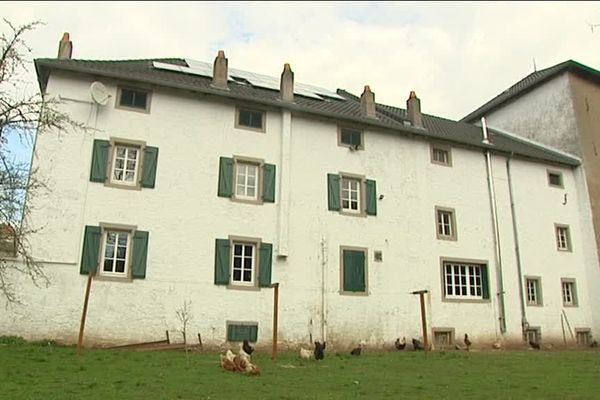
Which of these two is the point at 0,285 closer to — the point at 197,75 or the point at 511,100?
the point at 197,75

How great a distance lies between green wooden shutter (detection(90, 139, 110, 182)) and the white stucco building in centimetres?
4

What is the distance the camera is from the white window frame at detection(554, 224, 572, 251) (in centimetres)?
2448

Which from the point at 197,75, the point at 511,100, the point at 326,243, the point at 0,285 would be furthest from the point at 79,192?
the point at 511,100

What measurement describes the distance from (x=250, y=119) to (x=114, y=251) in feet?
21.8

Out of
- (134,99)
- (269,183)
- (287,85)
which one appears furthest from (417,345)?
(134,99)

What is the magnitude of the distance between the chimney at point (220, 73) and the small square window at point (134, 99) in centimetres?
266

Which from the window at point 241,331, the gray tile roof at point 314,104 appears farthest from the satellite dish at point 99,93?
the window at point 241,331

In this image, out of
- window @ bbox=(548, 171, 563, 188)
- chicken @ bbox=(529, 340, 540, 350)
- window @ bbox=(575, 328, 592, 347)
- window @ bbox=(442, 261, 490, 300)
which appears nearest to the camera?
window @ bbox=(442, 261, 490, 300)

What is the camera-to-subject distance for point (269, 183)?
18922 millimetres

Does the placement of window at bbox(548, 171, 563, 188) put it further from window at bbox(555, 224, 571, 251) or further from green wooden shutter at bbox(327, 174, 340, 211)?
green wooden shutter at bbox(327, 174, 340, 211)

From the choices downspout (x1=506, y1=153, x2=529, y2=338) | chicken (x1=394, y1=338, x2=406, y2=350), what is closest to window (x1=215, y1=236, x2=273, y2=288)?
chicken (x1=394, y1=338, x2=406, y2=350)

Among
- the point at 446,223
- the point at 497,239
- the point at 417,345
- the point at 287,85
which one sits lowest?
the point at 417,345

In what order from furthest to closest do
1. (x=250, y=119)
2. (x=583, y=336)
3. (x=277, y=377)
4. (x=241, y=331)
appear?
(x=583, y=336), (x=250, y=119), (x=241, y=331), (x=277, y=377)

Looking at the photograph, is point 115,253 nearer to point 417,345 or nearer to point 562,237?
point 417,345
